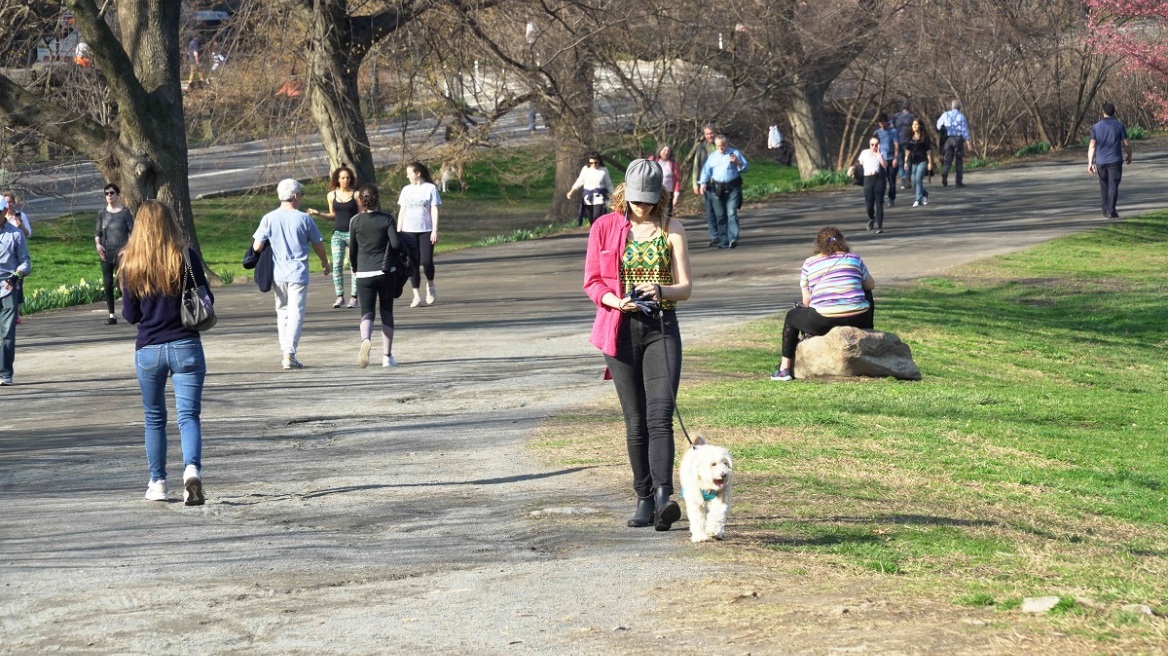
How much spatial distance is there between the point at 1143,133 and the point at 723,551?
1599 inches

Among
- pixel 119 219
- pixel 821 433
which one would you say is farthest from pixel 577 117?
pixel 821 433

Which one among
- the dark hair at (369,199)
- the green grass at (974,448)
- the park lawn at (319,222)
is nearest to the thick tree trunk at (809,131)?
the park lawn at (319,222)

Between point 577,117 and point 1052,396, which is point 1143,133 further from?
point 1052,396

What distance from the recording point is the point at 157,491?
8633 millimetres

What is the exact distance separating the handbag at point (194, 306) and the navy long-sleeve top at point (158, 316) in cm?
5

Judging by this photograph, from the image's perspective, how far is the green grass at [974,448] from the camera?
7012 millimetres

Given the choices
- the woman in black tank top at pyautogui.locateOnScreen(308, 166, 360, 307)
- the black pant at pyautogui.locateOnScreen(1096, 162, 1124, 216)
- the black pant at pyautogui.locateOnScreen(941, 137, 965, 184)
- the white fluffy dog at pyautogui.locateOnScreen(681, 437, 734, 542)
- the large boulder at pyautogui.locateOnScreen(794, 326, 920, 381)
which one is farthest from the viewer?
the black pant at pyautogui.locateOnScreen(941, 137, 965, 184)

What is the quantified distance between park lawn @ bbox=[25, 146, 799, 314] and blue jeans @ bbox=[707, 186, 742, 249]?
5210mm

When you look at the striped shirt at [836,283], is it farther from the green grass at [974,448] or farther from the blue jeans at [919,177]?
the blue jeans at [919,177]

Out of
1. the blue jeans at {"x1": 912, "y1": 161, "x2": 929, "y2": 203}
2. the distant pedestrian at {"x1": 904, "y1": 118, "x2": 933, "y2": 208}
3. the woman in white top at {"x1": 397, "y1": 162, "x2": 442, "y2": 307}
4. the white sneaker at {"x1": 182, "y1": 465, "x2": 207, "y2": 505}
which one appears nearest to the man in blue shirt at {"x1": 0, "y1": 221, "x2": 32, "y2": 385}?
the woman in white top at {"x1": 397, "y1": 162, "x2": 442, "y2": 307}

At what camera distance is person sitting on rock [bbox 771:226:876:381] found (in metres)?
13.3

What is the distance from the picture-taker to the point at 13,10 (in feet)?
76.0

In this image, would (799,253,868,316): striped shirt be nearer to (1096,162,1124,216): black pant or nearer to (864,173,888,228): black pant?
(864,173,888,228): black pant

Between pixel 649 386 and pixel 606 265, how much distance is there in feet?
2.04
